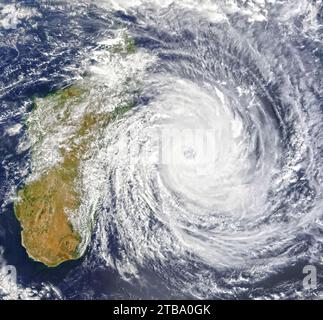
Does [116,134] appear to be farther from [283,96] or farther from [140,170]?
[283,96]

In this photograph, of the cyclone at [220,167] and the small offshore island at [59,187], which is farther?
the small offshore island at [59,187]

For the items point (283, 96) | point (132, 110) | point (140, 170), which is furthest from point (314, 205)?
point (132, 110)

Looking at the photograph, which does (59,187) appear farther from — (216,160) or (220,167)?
(220,167)

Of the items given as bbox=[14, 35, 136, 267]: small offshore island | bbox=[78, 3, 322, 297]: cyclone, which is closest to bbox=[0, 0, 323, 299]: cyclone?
bbox=[78, 3, 322, 297]: cyclone

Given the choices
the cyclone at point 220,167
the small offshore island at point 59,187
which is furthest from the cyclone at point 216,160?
the small offshore island at point 59,187

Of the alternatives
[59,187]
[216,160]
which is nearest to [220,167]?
[216,160]

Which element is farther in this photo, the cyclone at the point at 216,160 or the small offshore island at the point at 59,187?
the small offshore island at the point at 59,187

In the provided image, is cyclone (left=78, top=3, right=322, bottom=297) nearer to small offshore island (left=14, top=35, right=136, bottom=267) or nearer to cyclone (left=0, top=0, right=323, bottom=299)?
cyclone (left=0, top=0, right=323, bottom=299)

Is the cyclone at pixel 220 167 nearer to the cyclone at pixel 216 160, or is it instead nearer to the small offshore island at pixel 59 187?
the cyclone at pixel 216 160
